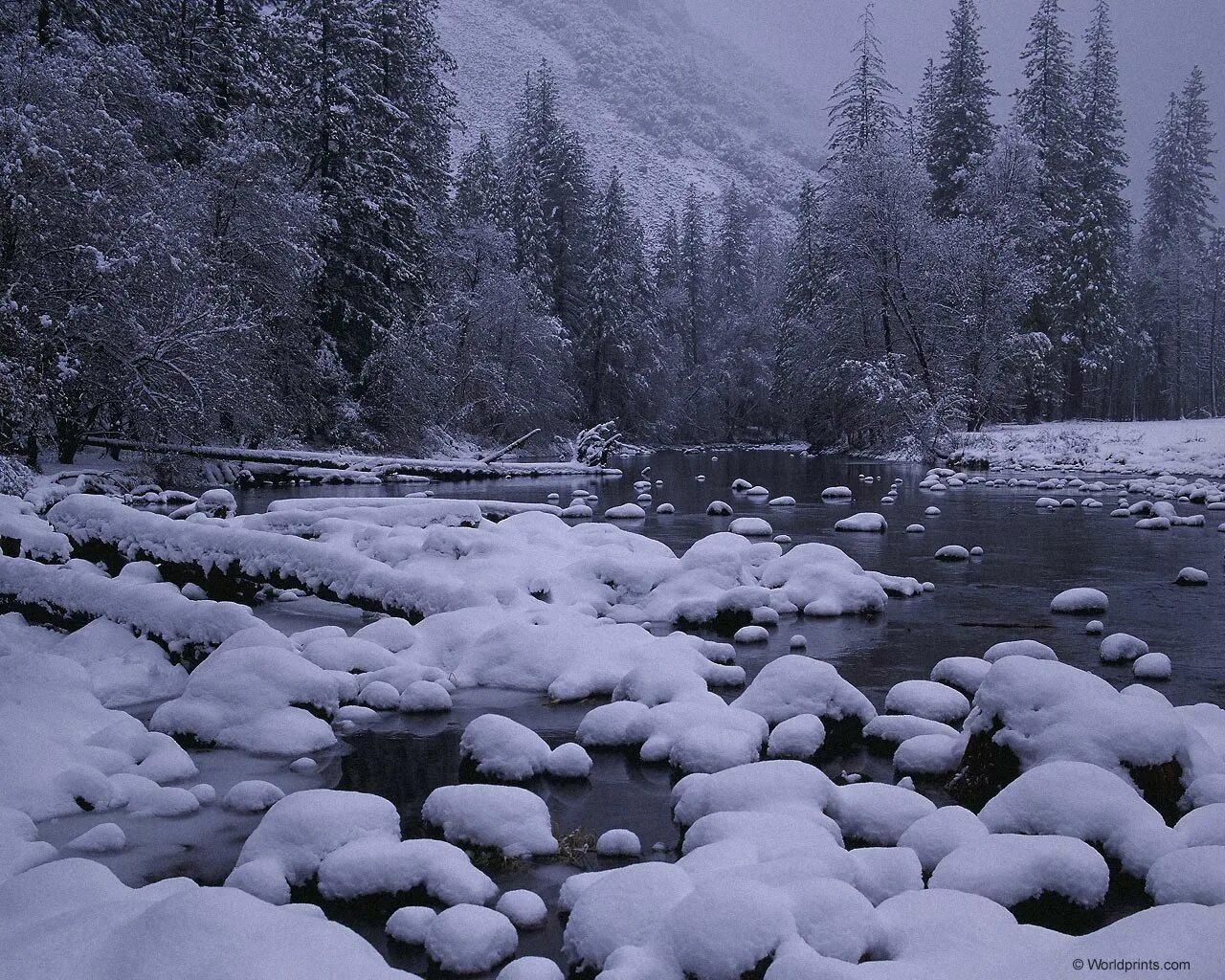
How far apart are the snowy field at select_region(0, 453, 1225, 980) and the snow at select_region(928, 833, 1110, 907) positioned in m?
0.01

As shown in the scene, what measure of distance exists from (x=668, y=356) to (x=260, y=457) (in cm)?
3368

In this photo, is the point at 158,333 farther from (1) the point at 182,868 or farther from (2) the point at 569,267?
(2) the point at 569,267

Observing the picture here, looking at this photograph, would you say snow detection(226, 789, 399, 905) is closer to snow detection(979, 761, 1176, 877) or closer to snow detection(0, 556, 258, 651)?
snow detection(979, 761, 1176, 877)

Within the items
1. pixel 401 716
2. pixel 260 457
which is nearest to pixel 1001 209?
pixel 260 457

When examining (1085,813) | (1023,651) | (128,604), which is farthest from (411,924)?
(128,604)

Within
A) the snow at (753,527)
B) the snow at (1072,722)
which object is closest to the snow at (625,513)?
the snow at (753,527)

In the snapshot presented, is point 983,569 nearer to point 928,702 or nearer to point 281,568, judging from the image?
point 928,702

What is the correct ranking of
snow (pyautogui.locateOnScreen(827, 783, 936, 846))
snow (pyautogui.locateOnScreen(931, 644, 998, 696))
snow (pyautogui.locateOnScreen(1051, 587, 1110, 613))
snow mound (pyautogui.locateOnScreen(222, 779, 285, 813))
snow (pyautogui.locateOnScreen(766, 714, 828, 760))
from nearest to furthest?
snow (pyautogui.locateOnScreen(827, 783, 936, 846)), snow mound (pyautogui.locateOnScreen(222, 779, 285, 813)), snow (pyautogui.locateOnScreen(766, 714, 828, 760)), snow (pyautogui.locateOnScreen(931, 644, 998, 696)), snow (pyautogui.locateOnScreen(1051, 587, 1110, 613))

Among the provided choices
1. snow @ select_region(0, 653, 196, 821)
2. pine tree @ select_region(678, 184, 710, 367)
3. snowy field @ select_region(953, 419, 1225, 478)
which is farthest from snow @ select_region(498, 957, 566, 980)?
pine tree @ select_region(678, 184, 710, 367)

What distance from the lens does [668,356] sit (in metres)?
48.2

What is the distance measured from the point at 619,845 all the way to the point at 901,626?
4360 millimetres

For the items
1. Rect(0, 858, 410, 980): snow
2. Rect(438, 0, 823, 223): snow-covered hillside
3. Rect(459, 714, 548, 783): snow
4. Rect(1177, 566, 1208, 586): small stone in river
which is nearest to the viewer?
Rect(0, 858, 410, 980): snow

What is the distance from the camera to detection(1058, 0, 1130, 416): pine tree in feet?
117

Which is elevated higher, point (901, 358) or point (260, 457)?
point (901, 358)
